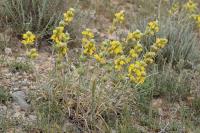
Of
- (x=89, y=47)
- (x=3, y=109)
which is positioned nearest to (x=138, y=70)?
(x=89, y=47)

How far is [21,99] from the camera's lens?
3.33 meters

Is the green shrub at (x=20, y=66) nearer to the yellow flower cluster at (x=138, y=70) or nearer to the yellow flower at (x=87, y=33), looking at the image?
the yellow flower at (x=87, y=33)

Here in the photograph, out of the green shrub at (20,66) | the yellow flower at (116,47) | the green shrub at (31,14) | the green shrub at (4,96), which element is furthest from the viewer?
the green shrub at (31,14)

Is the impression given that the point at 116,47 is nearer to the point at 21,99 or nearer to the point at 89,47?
the point at 89,47

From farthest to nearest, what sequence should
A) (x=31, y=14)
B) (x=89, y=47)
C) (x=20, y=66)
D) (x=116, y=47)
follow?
1. (x=31, y=14)
2. (x=20, y=66)
3. (x=116, y=47)
4. (x=89, y=47)

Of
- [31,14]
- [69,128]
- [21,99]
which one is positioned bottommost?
[69,128]

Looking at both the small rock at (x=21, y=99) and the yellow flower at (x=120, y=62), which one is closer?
the yellow flower at (x=120, y=62)

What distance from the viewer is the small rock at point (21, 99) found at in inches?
129

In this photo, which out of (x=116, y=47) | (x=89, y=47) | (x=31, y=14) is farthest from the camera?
(x=31, y=14)

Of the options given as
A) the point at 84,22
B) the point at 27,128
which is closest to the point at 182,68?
the point at 84,22

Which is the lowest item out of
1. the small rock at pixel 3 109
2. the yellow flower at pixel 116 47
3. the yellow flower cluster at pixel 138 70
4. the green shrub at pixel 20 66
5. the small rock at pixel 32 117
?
the small rock at pixel 32 117

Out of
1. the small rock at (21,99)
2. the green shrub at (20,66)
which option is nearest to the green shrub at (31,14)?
the green shrub at (20,66)

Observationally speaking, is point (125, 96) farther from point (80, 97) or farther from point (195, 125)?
point (195, 125)

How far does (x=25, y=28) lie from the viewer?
419 cm
